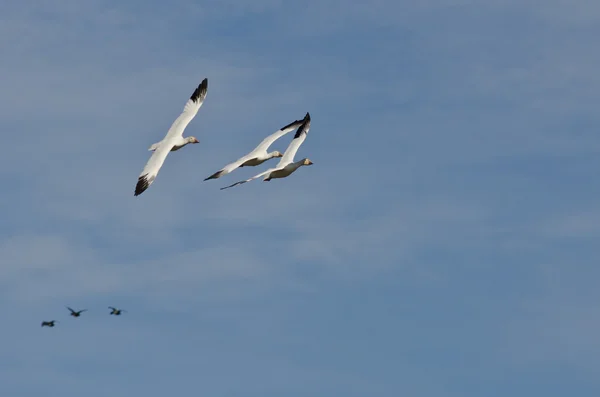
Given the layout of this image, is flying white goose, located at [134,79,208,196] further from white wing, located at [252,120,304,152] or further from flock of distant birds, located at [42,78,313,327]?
white wing, located at [252,120,304,152]

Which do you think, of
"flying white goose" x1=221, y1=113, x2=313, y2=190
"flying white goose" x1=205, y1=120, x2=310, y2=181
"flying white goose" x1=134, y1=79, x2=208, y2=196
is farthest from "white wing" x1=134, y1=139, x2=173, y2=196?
"flying white goose" x1=221, y1=113, x2=313, y2=190

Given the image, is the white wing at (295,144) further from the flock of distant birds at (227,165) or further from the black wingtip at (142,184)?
the black wingtip at (142,184)

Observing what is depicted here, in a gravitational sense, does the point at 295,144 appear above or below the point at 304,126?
below

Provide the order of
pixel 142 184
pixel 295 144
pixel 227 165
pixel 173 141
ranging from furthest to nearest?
pixel 295 144, pixel 173 141, pixel 227 165, pixel 142 184

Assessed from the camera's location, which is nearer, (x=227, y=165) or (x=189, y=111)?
(x=227, y=165)

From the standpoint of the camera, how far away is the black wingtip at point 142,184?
6209 centimetres

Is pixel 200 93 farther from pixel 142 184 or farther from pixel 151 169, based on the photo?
pixel 142 184

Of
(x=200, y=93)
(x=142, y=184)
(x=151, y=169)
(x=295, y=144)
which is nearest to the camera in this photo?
(x=142, y=184)

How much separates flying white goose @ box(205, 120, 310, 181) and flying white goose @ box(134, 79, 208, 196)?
Answer: 10.6 ft

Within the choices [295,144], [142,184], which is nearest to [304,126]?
[295,144]

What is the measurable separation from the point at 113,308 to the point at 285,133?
2091cm

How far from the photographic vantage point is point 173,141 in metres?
67.9

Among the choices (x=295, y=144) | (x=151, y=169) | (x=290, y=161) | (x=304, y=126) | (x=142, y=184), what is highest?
(x=304, y=126)

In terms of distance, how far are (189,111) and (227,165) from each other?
7170 millimetres
